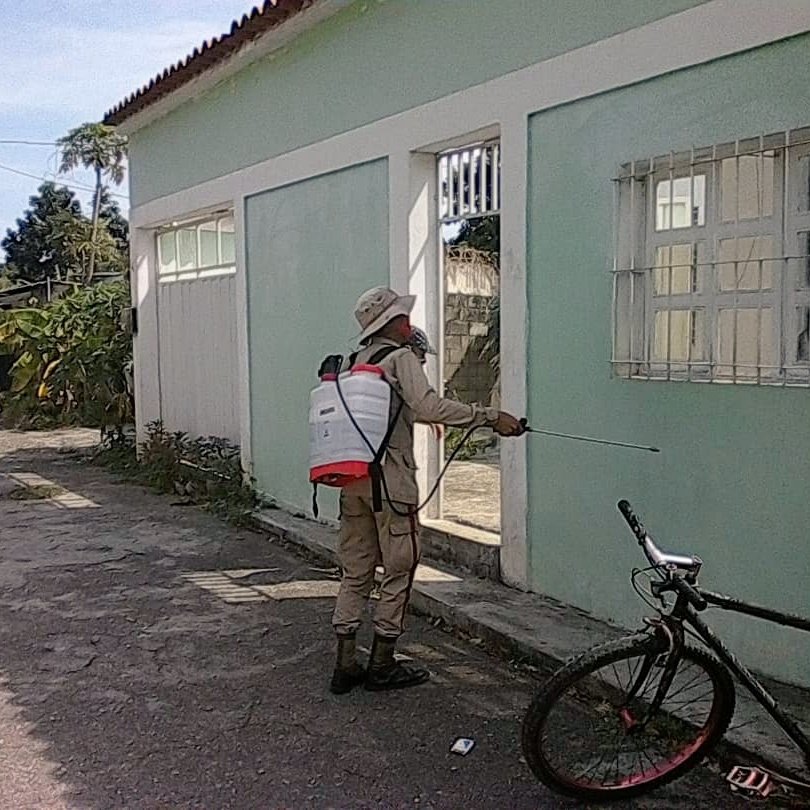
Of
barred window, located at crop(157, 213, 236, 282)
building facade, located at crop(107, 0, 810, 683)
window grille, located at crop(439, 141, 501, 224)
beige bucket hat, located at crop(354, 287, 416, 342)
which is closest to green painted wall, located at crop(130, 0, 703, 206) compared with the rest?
building facade, located at crop(107, 0, 810, 683)

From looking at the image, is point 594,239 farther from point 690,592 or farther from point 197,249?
point 197,249

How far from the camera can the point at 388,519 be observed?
4.66m

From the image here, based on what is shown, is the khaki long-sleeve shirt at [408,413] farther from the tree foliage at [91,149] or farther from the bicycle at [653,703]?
the tree foliage at [91,149]

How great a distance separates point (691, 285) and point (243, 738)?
2950 mm

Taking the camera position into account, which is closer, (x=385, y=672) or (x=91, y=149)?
(x=385, y=672)

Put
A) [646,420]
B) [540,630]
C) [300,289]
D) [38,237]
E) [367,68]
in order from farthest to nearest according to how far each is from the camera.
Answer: [38,237] → [300,289] → [367,68] → [540,630] → [646,420]

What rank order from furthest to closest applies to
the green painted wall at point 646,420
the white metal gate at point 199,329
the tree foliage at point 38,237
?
the tree foliage at point 38,237, the white metal gate at point 199,329, the green painted wall at point 646,420

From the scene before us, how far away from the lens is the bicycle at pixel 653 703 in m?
3.41

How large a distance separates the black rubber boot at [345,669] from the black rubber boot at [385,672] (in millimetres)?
83

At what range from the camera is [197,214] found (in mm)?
10016

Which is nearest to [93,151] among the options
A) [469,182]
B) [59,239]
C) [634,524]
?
[59,239]

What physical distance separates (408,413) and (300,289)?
3.64 metres

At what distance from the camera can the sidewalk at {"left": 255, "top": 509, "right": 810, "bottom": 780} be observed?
3.86 metres

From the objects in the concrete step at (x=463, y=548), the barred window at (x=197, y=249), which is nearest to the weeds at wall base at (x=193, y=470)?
the barred window at (x=197, y=249)
